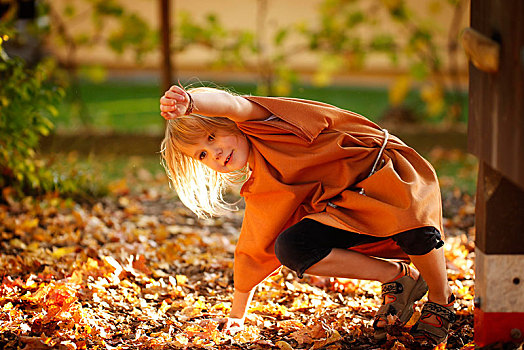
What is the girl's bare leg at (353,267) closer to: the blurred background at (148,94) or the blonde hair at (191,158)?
the blonde hair at (191,158)

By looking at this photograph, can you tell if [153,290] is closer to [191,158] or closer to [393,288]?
[191,158]

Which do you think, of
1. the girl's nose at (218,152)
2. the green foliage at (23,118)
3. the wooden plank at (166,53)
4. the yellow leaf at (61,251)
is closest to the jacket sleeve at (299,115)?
the girl's nose at (218,152)

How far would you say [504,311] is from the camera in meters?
2.23

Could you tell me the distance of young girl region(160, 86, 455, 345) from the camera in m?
2.32

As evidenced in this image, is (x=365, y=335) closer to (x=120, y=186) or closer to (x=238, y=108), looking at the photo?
(x=238, y=108)

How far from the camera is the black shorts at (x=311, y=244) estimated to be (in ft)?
7.60

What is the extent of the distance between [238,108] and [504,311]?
112cm

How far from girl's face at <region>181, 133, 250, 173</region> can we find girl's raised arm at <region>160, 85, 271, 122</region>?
122mm

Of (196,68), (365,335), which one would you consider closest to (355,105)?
(196,68)

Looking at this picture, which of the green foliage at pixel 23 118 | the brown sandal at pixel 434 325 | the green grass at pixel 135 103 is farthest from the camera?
the green grass at pixel 135 103

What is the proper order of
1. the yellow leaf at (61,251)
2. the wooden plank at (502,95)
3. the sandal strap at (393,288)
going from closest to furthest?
the wooden plank at (502,95)
the sandal strap at (393,288)
the yellow leaf at (61,251)

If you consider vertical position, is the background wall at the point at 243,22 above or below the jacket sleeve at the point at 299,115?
below

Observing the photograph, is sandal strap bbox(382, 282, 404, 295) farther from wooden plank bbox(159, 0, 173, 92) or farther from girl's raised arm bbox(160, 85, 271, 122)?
wooden plank bbox(159, 0, 173, 92)

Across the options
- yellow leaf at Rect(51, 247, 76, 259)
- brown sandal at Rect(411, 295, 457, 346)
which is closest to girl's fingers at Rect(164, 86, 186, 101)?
brown sandal at Rect(411, 295, 457, 346)
